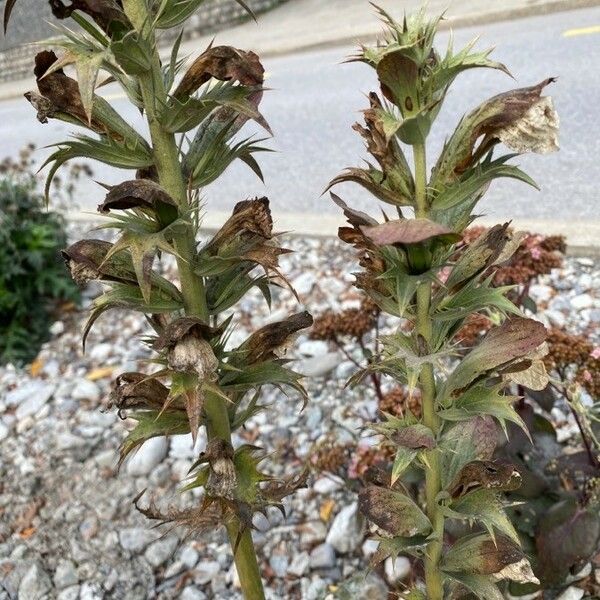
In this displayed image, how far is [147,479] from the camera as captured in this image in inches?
125

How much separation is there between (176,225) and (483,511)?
753 mm

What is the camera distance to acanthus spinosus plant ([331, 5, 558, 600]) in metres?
1.12

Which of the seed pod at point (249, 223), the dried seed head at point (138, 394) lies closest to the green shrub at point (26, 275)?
the dried seed head at point (138, 394)

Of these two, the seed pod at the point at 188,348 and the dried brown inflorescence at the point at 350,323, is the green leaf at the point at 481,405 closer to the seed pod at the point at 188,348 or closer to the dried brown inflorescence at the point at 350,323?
the seed pod at the point at 188,348

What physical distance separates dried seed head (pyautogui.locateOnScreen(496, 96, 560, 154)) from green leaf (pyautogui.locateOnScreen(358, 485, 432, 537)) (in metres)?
0.69

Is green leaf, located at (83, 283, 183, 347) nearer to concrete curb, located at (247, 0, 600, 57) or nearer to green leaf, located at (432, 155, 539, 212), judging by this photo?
green leaf, located at (432, 155, 539, 212)

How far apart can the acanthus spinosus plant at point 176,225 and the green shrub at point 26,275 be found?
3.04 metres

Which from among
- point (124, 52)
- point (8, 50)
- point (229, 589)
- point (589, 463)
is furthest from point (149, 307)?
point (8, 50)

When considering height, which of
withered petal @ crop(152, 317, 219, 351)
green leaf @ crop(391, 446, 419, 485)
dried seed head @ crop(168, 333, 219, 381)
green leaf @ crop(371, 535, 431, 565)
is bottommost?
green leaf @ crop(371, 535, 431, 565)

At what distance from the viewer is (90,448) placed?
135 inches

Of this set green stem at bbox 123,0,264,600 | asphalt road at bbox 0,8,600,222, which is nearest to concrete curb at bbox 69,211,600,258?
asphalt road at bbox 0,8,600,222

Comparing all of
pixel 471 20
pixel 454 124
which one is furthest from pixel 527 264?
pixel 471 20

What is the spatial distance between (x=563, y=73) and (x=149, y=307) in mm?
6809

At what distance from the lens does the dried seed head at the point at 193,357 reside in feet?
4.24
